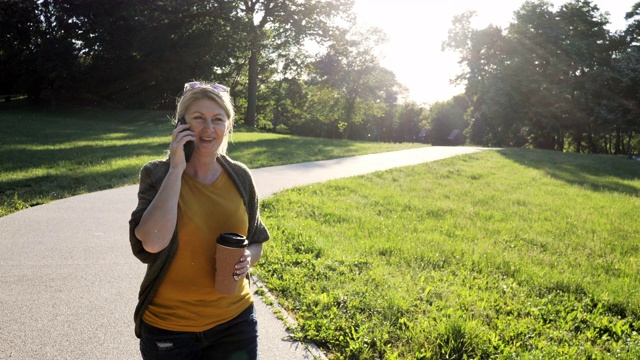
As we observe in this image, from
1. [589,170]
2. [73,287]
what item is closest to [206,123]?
[73,287]

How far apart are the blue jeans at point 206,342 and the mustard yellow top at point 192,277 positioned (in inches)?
1.2

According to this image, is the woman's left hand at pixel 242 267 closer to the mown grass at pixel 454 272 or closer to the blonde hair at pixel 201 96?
the blonde hair at pixel 201 96

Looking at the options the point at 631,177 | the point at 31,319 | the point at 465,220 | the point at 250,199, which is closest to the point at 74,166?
the point at 31,319

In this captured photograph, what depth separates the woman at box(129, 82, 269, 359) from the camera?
1909 millimetres

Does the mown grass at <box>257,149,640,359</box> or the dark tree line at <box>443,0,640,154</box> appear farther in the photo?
the dark tree line at <box>443,0,640,154</box>

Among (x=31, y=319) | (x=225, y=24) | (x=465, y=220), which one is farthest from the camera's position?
(x=225, y=24)

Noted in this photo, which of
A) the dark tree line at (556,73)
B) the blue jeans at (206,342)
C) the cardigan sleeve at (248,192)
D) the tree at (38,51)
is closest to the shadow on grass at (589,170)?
the dark tree line at (556,73)

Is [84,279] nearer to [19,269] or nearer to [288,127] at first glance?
[19,269]

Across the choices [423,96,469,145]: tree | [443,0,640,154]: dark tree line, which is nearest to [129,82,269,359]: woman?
[443,0,640,154]: dark tree line

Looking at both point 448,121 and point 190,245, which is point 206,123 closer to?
point 190,245

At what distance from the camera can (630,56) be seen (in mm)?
24156

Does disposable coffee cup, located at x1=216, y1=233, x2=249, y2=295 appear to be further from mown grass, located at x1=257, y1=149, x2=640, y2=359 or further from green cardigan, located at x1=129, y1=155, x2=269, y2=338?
mown grass, located at x1=257, y1=149, x2=640, y2=359

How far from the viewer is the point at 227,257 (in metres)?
1.94

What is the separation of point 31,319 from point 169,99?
34.8m
